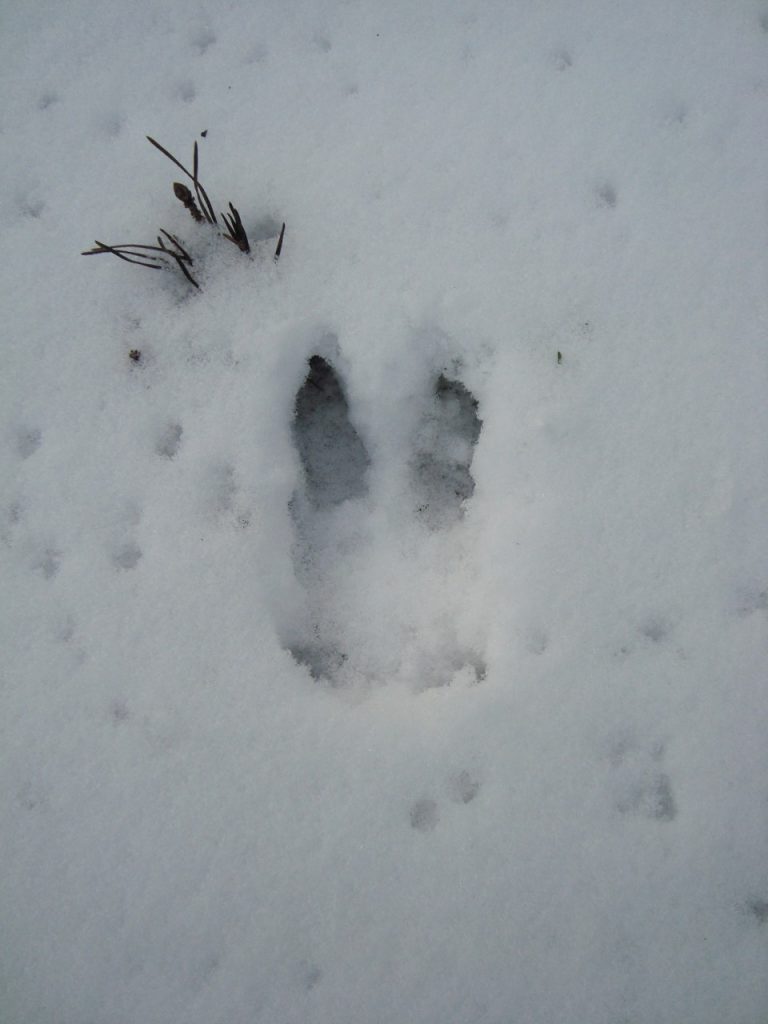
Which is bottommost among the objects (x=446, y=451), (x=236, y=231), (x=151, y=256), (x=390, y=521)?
(x=390, y=521)

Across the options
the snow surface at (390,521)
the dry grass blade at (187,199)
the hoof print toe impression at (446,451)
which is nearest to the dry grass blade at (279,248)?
the snow surface at (390,521)

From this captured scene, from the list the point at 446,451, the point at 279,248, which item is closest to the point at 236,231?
the point at 279,248

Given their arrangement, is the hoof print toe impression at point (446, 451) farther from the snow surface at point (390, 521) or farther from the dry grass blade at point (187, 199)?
the dry grass blade at point (187, 199)

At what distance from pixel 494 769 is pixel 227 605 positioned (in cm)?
71

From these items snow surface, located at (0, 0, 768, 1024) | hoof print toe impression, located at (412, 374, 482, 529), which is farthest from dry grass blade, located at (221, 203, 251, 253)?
hoof print toe impression, located at (412, 374, 482, 529)

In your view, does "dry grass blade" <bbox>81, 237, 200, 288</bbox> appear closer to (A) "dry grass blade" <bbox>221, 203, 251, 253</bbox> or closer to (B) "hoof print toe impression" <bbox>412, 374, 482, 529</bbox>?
(A) "dry grass blade" <bbox>221, 203, 251, 253</bbox>

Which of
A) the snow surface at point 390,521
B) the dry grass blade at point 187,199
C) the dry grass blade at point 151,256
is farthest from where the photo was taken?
the dry grass blade at point 151,256

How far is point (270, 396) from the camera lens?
1.63m

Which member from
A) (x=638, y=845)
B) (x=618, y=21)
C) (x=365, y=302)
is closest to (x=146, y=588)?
(x=365, y=302)

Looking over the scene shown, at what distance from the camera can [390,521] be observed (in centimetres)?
162

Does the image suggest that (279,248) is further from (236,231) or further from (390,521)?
(390,521)

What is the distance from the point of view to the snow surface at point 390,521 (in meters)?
1.43

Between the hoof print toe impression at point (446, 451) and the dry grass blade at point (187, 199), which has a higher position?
the dry grass blade at point (187, 199)

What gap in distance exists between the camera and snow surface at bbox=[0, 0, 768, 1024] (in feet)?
4.71
